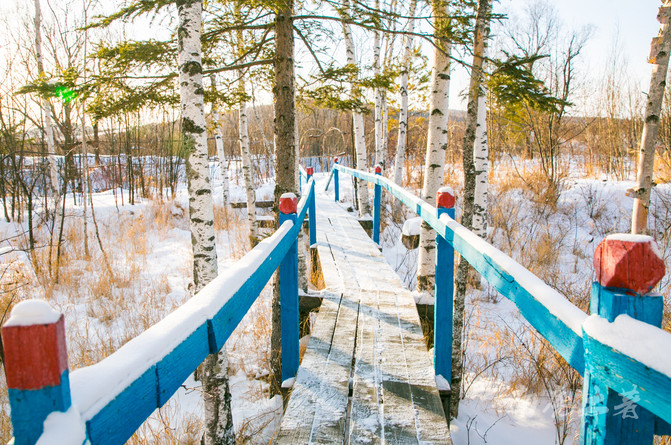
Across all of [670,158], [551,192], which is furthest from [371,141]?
[670,158]

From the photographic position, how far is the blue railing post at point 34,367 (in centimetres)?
53

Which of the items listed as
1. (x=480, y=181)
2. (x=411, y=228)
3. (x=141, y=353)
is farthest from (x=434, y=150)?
(x=141, y=353)

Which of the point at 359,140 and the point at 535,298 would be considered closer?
the point at 535,298

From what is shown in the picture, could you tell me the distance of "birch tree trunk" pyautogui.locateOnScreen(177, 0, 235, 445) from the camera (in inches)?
116

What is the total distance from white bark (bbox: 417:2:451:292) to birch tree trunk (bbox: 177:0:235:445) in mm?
2409

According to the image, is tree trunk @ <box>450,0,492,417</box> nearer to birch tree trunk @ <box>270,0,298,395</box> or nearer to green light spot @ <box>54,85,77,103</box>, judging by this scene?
birch tree trunk @ <box>270,0,298,395</box>

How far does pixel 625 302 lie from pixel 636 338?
8 cm

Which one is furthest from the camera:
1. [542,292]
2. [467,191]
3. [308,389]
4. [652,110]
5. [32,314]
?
[652,110]

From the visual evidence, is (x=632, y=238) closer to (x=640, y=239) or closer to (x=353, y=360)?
(x=640, y=239)

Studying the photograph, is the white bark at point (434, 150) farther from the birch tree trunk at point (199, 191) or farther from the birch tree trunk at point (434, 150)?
the birch tree trunk at point (199, 191)

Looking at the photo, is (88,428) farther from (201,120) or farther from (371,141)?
(371,141)

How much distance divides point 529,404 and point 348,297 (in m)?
1.85

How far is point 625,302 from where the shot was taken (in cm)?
81

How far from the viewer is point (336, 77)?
481 centimetres
